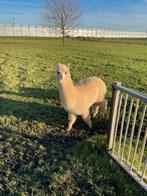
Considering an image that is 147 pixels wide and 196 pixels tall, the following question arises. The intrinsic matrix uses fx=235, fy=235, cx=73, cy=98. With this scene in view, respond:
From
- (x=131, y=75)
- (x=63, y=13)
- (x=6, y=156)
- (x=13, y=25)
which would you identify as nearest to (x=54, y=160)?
(x=6, y=156)

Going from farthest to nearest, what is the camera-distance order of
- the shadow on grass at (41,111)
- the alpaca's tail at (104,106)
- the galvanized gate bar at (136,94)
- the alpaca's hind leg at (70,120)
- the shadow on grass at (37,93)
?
the shadow on grass at (37,93)
the alpaca's tail at (104,106)
the shadow on grass at (41,111)
the alpaca's hind leg at (70,120)
the galvanized gate bar at (136,94)

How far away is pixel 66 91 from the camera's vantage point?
13.0 feet

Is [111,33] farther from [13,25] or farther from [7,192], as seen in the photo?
[7,192]

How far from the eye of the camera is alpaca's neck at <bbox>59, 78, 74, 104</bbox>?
389cm

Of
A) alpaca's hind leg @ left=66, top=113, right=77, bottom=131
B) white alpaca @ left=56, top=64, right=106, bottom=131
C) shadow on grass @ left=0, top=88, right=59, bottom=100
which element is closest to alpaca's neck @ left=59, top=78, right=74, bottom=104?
white alpaca @ left=56, top=64, right=106, bottom=131

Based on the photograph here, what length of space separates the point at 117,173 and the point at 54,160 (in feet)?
3.05

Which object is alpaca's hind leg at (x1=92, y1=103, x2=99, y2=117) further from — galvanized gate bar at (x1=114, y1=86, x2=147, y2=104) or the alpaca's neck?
galvanized gate bar at (x1=114, y1=86, x2=147, y2=104)

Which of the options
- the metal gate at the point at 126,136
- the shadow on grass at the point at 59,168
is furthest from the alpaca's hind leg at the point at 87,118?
Result: the metal gate at the point at 126,136

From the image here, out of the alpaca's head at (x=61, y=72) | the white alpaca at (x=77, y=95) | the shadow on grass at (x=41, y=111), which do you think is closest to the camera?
the alpaca's head at (x=61, y=72)

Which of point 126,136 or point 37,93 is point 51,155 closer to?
point 126,136

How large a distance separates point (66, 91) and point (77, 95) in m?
0.37

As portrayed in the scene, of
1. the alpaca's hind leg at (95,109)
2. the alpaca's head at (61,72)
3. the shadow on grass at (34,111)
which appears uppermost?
the alpaca's head at (61,72)

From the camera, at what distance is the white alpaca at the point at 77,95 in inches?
150

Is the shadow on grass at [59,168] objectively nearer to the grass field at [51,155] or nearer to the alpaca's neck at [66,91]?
the grass field at [51,155]
